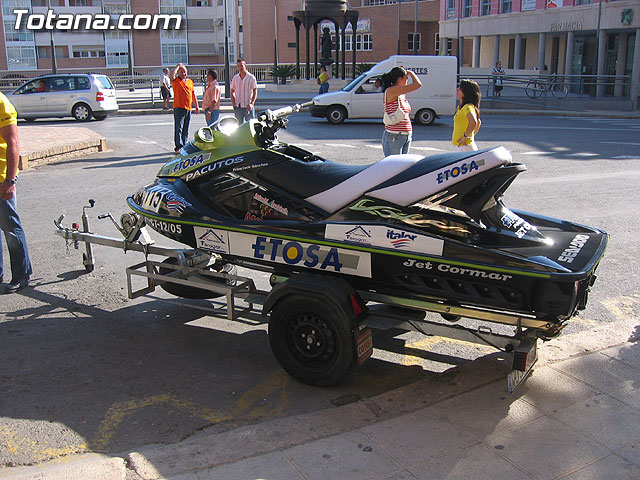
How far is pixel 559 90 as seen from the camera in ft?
98.4

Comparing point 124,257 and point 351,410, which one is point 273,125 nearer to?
point 351,410

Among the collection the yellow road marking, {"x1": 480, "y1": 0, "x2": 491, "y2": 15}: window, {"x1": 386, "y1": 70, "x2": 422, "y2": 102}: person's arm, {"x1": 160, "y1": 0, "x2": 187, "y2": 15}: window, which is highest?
{"x1": 160, "y1": 0, "x2": 187, "y2": 15}: window

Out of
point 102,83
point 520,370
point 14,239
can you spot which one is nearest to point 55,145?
point 14,239

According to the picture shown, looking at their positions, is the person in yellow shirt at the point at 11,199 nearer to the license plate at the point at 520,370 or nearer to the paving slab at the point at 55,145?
the license plate at the point at 520,370

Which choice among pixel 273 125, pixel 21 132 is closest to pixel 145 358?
pixel 273 125

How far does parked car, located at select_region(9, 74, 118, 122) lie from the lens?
73.3ft

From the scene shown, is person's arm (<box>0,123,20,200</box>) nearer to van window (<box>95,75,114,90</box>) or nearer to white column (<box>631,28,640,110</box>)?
van window (<box>95,75,114,90</box>)

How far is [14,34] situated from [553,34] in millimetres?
54703

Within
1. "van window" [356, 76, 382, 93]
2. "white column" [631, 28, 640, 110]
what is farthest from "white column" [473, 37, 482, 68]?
"van window" [356, 76, 382, 93]

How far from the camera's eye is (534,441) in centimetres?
362

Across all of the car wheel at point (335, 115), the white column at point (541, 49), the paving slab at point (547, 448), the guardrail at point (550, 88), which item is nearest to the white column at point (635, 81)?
the guardrail at point (550, 88)

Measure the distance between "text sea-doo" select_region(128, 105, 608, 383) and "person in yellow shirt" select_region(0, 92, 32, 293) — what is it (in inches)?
69.0

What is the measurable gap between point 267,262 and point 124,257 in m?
3.08

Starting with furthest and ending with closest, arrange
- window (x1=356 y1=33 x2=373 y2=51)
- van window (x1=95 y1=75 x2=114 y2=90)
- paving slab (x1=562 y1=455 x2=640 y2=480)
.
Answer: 1. window (x1=356 y1=33 x2=373 y2=51)
2. van window (x1=95 y1=75 x2=114 y2=90)
3. paving slab (x1=562 y1=455 x2=640 y2=480)
